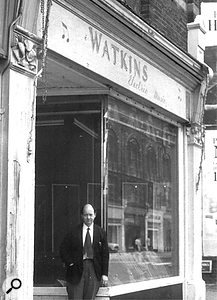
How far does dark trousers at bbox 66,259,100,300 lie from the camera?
773 cm

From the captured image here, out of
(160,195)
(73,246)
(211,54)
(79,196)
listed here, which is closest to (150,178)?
(160,195)

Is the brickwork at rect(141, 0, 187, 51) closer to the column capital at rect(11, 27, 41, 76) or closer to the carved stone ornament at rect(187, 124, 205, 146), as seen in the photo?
the carved stone ornament at rect(187, 124, 205, 146)

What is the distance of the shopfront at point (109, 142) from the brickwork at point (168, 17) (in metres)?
0.65

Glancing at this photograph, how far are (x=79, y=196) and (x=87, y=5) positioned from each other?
249cm

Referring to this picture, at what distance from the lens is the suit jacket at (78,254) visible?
771cm

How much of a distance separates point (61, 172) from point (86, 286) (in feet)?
5.16

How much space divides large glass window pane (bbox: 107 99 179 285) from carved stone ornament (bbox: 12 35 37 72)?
98.0 inches

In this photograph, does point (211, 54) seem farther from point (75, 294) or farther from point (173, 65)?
point (75, 294)

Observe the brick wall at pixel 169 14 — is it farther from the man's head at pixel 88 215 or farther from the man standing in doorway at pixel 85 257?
the man standing in doorway at pixel 85 257

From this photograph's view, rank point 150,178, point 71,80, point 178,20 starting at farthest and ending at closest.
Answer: point 178,20 < point 150,178 < point 71,80

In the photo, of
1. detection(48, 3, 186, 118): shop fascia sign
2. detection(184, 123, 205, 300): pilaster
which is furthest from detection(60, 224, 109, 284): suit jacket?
detection(184, 123, 205, 300): pilaster

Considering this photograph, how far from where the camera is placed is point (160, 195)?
33.4 feet

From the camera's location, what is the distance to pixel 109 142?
27.9 feet

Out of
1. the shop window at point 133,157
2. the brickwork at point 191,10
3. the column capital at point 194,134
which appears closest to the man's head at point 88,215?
the shop window at point 133,157
